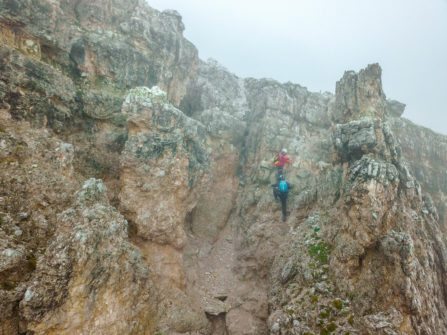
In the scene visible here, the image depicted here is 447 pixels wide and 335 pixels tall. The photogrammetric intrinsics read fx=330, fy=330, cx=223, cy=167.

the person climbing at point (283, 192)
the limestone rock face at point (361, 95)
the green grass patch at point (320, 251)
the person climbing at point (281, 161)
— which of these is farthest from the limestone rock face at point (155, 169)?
the limestone rock face at point (361, 95)

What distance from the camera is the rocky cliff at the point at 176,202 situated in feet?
59.4

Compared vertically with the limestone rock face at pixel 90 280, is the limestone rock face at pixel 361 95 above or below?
above

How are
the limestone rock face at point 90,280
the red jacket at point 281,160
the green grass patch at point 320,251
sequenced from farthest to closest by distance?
the red jacket at point 281,160 → the green grass patch at point 320,251 → the limestone rock face at point 90,280

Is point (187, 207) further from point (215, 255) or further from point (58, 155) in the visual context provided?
point (58, 155)

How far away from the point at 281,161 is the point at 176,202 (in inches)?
489

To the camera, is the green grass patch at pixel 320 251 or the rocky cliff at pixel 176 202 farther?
the green grass patch at pixel 320 251

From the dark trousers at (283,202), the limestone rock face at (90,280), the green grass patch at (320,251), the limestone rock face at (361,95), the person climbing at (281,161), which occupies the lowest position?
the limestone rock face at (90,280)

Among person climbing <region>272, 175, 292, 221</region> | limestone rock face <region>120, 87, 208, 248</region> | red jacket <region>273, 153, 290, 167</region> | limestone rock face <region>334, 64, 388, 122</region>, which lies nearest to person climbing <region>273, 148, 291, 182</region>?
red jacket <region>273, 153, 290, 167</region>

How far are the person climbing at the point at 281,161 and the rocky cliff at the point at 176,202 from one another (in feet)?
3.77

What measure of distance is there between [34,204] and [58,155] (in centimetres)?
388

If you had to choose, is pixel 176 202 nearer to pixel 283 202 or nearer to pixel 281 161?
pixel 283 202

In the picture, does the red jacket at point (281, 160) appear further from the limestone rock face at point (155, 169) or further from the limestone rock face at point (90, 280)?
the limestone rock face at point (90, 280)

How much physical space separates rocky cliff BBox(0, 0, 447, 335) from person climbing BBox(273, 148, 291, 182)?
1.15 m

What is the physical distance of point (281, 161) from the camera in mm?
33812
